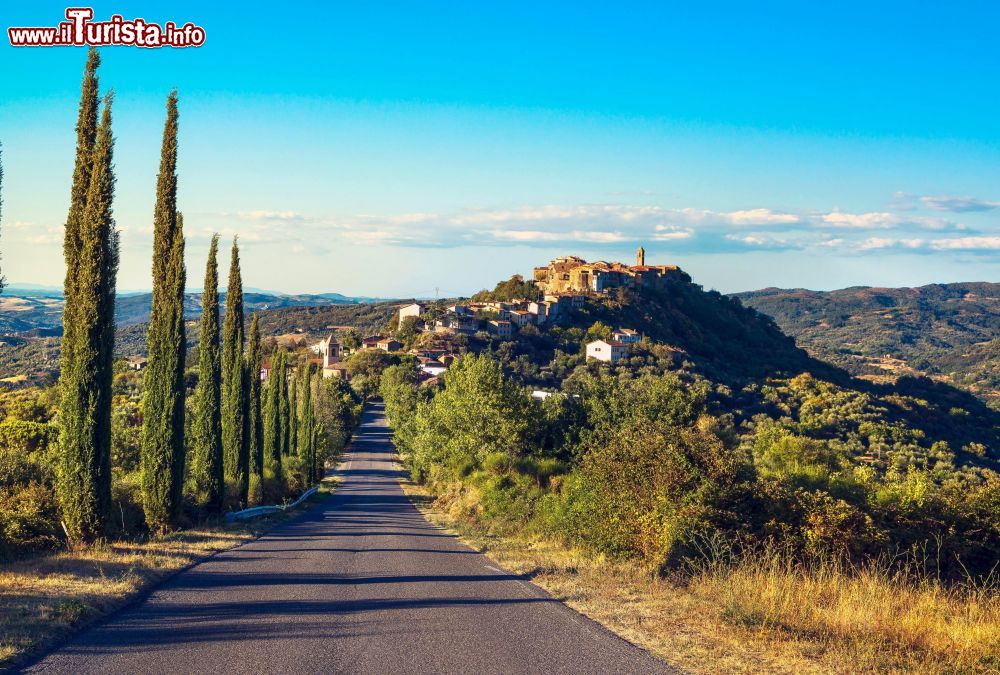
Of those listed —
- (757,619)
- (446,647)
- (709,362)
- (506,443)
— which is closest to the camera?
(446,647)

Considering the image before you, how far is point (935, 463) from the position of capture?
49.2 metres

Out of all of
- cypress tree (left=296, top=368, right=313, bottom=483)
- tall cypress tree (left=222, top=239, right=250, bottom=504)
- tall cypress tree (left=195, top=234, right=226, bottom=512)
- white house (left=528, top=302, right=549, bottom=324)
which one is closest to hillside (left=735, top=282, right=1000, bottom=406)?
white house (left=528, top=302, right=549, bottom=324)

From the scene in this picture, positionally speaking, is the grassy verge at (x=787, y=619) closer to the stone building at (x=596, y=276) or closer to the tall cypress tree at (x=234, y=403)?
the tall cypress tree at (x=234, y=403)

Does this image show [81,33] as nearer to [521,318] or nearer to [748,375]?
[748,375]

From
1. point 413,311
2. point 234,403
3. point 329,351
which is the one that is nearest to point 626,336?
point 329,351

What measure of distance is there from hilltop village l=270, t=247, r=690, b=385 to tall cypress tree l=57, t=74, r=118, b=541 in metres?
67.2

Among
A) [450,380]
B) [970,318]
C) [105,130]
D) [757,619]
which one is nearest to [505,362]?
[450,380]

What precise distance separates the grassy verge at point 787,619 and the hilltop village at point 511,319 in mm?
72688

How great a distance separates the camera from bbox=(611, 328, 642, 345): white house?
102 meters

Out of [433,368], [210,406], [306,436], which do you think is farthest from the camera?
[433,368]

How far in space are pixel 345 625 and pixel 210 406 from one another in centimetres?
1503

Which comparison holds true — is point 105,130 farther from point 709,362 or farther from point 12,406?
point 709,362

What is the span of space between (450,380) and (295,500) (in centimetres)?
1086

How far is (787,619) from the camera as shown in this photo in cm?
791
